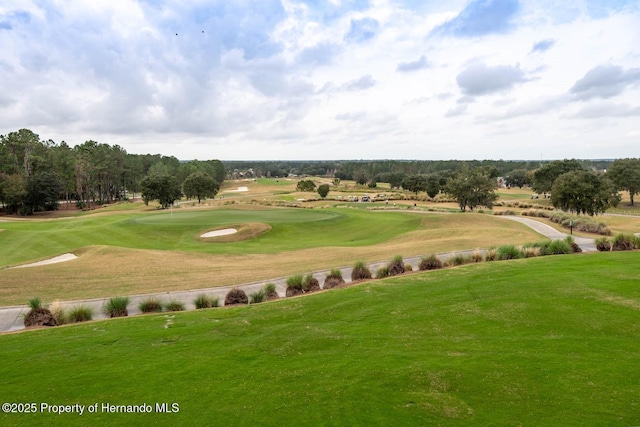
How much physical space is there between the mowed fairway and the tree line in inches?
1348

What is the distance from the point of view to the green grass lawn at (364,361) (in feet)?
20.3

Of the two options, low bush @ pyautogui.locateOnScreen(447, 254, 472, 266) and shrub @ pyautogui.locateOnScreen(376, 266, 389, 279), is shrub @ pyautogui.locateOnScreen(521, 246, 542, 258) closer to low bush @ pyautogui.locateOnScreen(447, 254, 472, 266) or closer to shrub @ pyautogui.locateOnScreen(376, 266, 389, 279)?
low bush @ pyautogui.locateOnScreen(447, 254, 472, 266)

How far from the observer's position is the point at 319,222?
1661 inches

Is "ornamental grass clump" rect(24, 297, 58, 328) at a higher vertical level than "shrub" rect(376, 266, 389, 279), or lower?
lower

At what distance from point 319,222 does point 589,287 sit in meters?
30.8

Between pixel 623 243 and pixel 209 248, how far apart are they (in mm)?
27413

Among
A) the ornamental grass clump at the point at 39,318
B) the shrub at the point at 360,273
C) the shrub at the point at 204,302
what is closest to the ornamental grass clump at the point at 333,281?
the shrub at the point at 360,273

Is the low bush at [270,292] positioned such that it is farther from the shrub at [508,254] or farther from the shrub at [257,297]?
the shrub at [508,254]

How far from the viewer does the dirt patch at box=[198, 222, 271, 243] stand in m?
35.6

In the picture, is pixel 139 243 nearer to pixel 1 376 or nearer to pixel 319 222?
pixel 319 222

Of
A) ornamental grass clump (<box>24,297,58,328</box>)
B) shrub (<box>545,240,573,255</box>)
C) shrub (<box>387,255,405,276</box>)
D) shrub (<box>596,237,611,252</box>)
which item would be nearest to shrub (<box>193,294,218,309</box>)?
ornamental grass clump (<box>24,297,58,328</box>)

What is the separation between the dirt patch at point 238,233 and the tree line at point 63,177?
4616 centimetres

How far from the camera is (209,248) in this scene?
31312 millimetres

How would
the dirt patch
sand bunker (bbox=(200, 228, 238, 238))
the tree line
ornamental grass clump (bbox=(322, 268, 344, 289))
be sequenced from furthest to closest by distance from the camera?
1. the tree line
2. sand bunker (bbox=(200, 228, 238, 238))
3. the dirt patch
4. ornamental grass clump (bbox=(322, 268, 344, 289))
